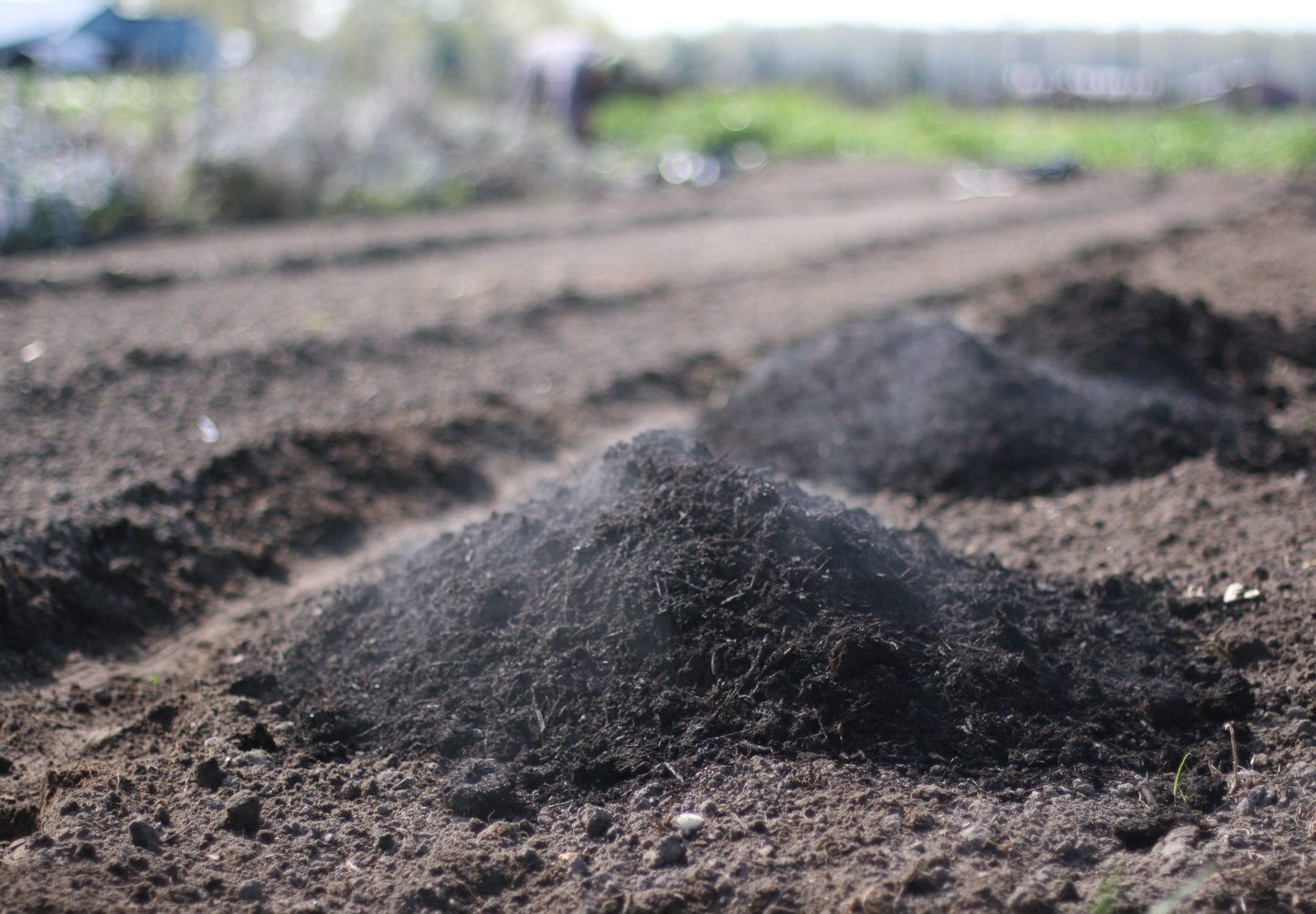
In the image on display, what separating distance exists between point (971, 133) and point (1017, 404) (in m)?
15.8

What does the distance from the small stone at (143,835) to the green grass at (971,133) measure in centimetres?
1612

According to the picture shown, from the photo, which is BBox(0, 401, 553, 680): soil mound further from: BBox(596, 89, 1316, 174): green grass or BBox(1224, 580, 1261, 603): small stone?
BBox(596, 89, 1316, 174): green grass

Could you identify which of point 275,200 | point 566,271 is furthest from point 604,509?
point 275,200

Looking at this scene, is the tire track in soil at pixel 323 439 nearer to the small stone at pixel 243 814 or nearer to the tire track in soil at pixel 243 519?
the tire track in soil at pixel 243 519

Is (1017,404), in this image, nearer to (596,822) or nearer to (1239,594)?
(1239,594)

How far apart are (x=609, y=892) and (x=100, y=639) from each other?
230cm

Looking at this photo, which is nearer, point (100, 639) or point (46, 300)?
point (100, 639)

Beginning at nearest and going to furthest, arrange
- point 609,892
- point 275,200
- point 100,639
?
point 609,892 → point 100,639 → point 275,200

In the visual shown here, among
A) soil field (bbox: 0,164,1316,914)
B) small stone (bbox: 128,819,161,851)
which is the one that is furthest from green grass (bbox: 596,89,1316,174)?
small stone (bbox: 128,819,161,851)

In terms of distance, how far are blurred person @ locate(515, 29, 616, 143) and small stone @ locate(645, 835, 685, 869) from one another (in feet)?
59.5

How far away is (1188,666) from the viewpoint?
10.6ft

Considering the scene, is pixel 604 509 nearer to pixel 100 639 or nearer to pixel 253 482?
pixel 100 639

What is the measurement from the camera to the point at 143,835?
8.51 feet

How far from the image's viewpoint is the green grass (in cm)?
1697
